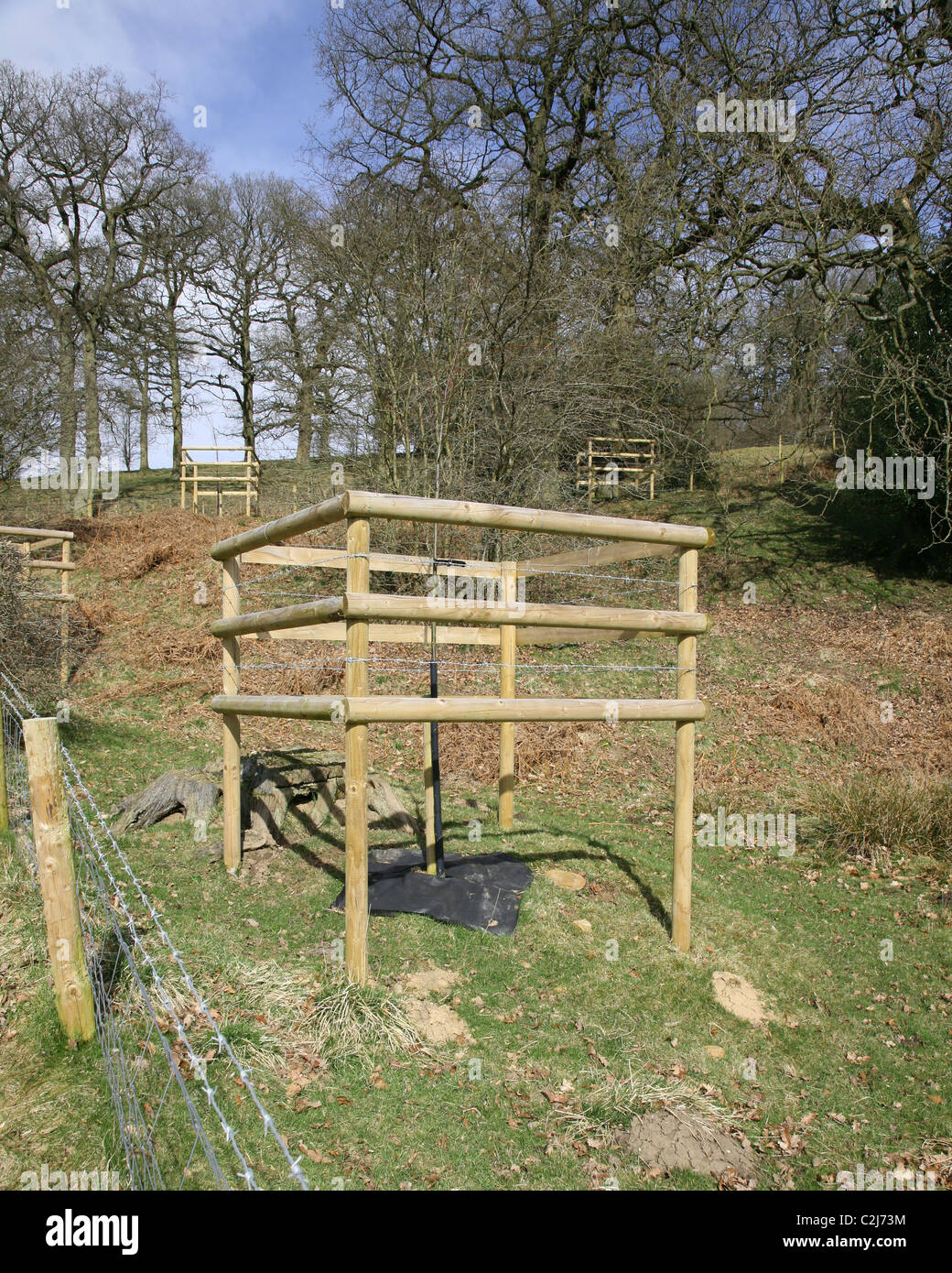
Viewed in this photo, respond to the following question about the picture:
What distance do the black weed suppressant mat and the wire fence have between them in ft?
4.82

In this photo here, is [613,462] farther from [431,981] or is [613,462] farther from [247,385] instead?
[431,981]

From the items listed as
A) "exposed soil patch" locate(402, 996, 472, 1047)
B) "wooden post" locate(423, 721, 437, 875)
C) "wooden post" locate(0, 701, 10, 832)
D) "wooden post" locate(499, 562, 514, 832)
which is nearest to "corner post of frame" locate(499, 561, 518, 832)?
"wooden post" locate(499, 562, 514, 832)

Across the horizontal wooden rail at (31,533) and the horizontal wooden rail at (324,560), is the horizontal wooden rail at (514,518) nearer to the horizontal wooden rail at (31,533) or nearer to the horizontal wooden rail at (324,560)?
the horizontal wooden rail at (324,560)

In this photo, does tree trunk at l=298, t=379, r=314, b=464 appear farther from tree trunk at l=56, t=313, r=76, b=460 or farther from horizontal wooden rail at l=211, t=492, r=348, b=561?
horizontal wooden rail at l=211, t=492, r=348, b=561

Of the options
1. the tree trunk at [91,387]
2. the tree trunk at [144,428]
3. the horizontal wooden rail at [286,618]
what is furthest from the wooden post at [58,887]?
the tree trunk at [144,428]

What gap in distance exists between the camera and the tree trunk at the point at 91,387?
22.2m

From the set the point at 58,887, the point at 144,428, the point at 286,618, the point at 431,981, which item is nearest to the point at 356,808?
the point at 431,981

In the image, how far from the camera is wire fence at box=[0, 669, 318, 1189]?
9.21 ft

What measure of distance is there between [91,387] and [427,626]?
67.3ft

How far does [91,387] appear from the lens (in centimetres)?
2264

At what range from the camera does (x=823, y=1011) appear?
4918 millimetres
